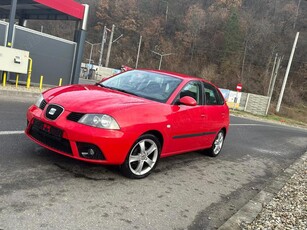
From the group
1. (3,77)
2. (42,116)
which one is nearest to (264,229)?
(42,116)

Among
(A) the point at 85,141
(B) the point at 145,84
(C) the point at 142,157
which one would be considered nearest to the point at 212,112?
(B) the point at 145,84

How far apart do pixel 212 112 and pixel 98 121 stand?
115 inches

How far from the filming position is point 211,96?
6.89 metres

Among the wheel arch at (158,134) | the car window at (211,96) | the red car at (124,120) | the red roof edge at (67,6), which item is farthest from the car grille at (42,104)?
the red roof edge at (67,6)

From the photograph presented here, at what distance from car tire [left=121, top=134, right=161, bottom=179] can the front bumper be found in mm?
165

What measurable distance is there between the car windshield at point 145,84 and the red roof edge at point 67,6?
43.6 feet

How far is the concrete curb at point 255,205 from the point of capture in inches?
156

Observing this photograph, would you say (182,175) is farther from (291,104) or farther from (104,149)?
(291,104)

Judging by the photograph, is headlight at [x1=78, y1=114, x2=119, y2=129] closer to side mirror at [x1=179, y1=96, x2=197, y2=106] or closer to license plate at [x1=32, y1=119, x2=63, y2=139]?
license plate at [x1=32, y1=119, x2=63, y2=139]

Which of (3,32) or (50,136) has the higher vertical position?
(3,32)

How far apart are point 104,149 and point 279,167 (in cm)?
499

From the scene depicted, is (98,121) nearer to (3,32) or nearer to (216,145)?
(216,145)

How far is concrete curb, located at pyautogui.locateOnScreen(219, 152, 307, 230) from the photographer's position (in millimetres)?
3970

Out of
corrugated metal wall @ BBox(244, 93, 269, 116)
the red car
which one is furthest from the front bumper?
corrugated metal wall @ BBox(244, 93, 269, 116)
